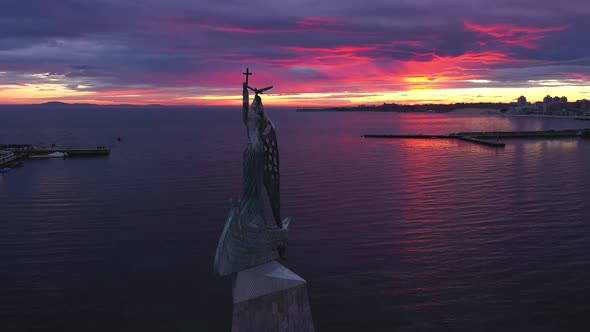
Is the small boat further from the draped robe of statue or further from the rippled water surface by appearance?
the draped robe of statue

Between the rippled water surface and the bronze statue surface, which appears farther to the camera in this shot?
the rippled water surface

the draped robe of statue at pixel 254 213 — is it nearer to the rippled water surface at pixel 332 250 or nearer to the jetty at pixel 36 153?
the rippled water surface at pixel 332 250

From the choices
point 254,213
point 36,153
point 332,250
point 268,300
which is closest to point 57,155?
point 36,153

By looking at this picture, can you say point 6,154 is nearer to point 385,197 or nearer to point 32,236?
point 32,236

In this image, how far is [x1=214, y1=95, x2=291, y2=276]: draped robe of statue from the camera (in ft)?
56.6

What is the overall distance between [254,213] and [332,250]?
1702 centimetres

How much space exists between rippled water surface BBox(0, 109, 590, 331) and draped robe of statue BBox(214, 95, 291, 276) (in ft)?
26.4

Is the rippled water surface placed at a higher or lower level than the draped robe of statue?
lower

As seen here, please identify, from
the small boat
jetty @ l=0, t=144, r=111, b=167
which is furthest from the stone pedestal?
the small boat

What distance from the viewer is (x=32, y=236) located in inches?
1474

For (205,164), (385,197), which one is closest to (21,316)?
(385,197)

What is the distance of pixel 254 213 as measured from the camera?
18281 mm

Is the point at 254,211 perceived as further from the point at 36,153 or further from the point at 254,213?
the point at 36,153

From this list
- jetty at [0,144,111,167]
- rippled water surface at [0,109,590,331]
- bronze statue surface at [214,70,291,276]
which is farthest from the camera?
jetty at [0,144,111,167]
